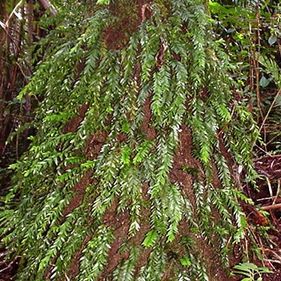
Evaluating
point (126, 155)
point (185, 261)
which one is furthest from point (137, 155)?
point (185, 261)

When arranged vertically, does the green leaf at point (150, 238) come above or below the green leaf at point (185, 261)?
above

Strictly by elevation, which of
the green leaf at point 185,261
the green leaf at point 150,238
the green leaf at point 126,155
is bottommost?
the green leaf at point 185,261

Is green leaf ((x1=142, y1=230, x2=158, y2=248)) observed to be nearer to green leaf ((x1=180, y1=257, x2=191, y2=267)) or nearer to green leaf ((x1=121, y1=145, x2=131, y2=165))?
green leaf ((x1=180, y1=257, x2=191, y2=267))

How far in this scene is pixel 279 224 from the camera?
1.89 meters

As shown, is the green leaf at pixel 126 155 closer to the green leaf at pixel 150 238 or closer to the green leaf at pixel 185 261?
the green leaf at pixel 150 238

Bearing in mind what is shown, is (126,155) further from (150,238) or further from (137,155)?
(150,238)

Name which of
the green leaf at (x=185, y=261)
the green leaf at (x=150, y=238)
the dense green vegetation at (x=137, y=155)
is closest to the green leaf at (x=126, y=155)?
the dense green vegetation at (x=137, y=155)

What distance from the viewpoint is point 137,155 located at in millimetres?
1310

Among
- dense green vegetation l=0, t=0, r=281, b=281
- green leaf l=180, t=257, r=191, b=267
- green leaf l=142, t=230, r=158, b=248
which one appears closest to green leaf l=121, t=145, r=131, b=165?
dense green vegetation l=0, t=0, r=281, b=281

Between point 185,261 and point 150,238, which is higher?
point 150,238

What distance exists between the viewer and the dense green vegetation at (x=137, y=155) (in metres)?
1.34

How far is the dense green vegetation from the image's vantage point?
52.7 inches

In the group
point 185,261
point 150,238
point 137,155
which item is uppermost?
point 137,155

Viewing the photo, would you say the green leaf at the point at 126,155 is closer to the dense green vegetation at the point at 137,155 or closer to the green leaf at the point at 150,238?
the dense green vegetation at the point at 137,155
